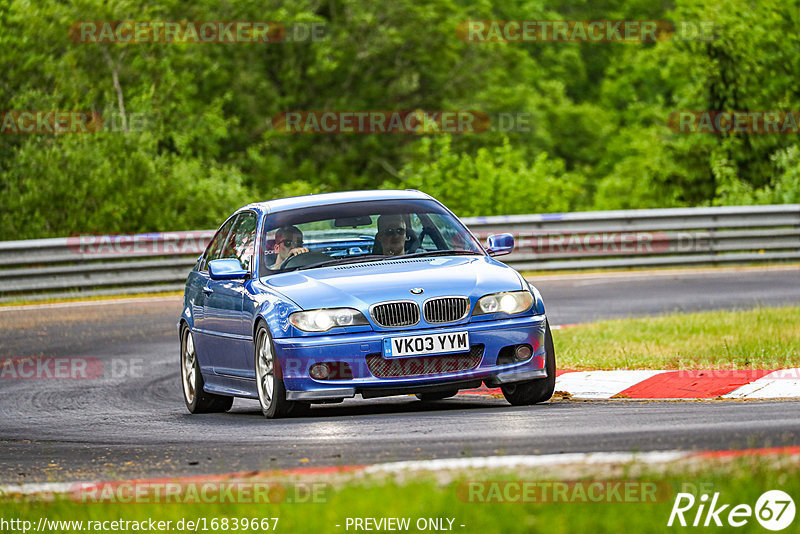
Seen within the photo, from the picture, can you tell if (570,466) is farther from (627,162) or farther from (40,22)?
(627,162)

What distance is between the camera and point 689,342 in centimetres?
1267

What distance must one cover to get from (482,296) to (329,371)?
1.06 meters

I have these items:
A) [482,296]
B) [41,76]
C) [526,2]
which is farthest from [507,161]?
[526,2]

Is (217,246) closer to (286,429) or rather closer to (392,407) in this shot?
(392,407)

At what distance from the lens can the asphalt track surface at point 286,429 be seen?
7008 mm

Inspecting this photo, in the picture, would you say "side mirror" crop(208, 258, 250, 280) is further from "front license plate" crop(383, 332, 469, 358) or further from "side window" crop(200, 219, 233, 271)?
"front license plate" crop(383, 332, 469, 358)

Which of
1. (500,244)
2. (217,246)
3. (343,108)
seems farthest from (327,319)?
(343,108)

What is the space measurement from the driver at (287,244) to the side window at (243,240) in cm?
21

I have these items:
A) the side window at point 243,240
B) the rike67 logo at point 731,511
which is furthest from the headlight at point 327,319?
the rike67 logo at point 731,511

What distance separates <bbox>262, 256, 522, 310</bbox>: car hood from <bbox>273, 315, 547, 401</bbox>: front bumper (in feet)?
0.70

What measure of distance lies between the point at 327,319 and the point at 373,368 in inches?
16.5

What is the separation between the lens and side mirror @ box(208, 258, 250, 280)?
400 inches

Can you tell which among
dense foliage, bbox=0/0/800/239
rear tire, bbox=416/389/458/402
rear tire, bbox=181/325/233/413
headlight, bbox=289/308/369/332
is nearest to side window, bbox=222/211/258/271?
rear tire, bbox=181/325/233/413

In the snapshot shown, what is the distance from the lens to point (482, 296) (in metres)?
9.29
